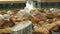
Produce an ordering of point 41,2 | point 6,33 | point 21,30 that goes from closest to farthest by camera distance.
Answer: point 21,30 → point 6,33 → point 41,2

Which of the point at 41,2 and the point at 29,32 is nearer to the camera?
the point at 29,32

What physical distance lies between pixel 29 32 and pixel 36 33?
9cm

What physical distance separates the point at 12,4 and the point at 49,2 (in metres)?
0.84

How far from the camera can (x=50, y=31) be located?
818 millimetres

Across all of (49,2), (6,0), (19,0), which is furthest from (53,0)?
(6,0)

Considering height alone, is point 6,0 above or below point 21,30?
below

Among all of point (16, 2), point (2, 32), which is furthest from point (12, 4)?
point (2, 32)

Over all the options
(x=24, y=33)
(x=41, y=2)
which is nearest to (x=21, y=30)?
(x=24, y=33)

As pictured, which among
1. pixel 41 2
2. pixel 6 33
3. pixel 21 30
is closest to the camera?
pixel 21 30

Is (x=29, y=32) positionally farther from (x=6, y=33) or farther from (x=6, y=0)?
(x=6, y=0)

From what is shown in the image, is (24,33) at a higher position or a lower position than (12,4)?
higher

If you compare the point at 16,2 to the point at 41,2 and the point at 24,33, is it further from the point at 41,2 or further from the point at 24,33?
the point at 24,33

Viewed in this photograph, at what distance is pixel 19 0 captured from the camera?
12.1ft

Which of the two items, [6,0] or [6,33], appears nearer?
[6,33]
